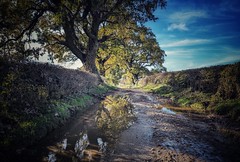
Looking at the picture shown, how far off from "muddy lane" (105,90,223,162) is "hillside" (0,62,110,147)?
2.77 m

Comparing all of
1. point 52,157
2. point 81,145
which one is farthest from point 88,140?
point 52,157

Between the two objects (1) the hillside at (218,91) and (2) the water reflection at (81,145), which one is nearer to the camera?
(2) the water reflection at (81,145)

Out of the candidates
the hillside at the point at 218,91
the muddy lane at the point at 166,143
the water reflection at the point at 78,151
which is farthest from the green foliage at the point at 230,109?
the water reflection at the point at 78,151

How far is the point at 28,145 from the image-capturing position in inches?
181

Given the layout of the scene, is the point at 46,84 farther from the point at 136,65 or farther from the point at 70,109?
the point at 136,65

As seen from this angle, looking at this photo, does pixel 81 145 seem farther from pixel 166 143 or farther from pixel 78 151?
pixel 166 143

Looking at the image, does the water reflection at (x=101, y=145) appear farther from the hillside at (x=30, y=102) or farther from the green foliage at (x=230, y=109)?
the green foliage at (x=230, y=109)

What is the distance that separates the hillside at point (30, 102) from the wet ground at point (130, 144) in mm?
476

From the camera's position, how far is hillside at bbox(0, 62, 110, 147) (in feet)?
15.0

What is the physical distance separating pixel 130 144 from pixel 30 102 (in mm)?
4060

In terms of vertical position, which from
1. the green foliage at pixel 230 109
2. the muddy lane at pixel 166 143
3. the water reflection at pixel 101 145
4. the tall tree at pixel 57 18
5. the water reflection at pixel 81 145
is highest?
the tall tree at pixel 57 18

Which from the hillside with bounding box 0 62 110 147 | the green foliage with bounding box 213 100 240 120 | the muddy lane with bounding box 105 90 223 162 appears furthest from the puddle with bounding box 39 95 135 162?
the green foliage with bounding box 213 100 240 120

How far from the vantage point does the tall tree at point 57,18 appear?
10.2 m

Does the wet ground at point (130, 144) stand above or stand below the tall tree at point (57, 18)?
below
